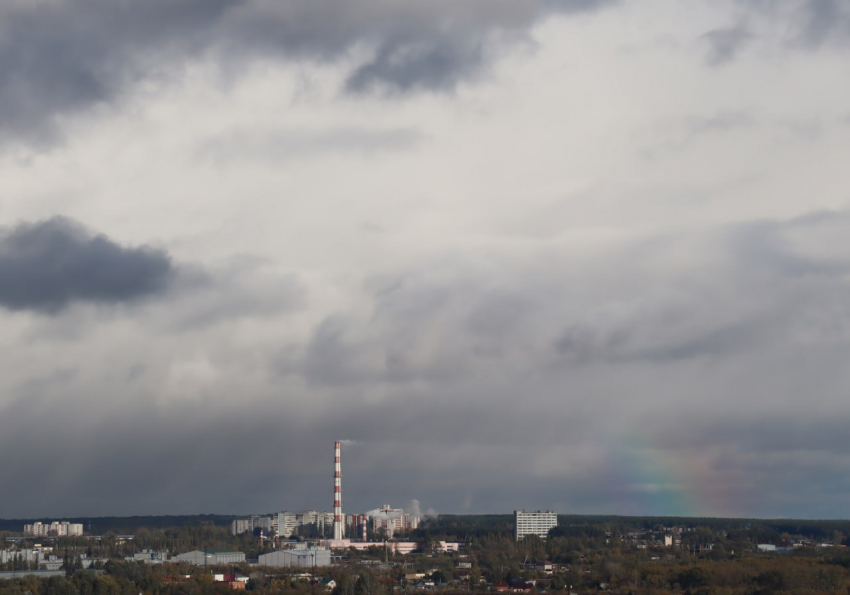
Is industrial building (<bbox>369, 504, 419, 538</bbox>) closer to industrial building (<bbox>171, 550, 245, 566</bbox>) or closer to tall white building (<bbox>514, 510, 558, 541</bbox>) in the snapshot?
tall white building (<bbox>514, 510, 558, 541</bbox>)

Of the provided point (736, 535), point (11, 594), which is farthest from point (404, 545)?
point (11, 594)

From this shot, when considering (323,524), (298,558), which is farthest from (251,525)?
(298,558)

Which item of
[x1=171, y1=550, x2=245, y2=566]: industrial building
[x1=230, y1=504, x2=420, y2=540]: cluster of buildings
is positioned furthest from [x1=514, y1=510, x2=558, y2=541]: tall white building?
[x1=171, y1=550, x2=245, y2=566]: industrial building

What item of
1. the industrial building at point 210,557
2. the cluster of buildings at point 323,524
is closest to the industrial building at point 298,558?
the industrial building at point 210,557

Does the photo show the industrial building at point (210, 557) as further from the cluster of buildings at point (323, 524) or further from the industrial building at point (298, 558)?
the cluster of buildings at point (323, 524)

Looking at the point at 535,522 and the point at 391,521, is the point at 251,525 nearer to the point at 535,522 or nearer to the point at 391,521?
the point at 391,521

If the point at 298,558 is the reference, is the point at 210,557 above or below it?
below

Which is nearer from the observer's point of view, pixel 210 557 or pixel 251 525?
pixel 210 557
